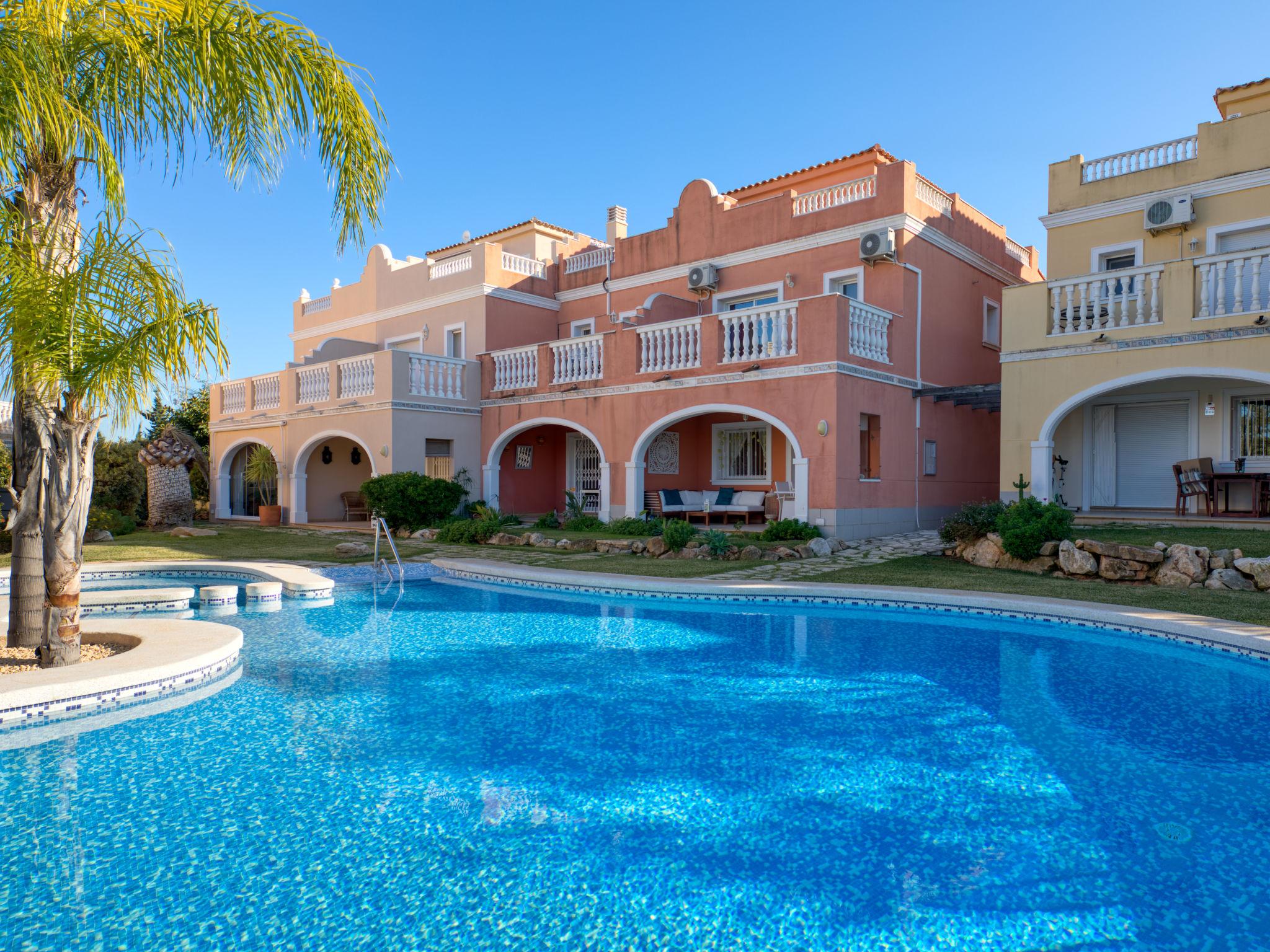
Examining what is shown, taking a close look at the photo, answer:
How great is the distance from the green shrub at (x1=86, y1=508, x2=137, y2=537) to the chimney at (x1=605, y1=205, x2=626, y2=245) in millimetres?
14317

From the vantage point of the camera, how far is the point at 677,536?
13.1 meters

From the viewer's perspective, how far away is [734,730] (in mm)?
5273

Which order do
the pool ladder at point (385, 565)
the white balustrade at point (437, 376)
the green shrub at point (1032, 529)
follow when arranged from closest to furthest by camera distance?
the green shrub at point (1032, 529) → the pool ladder at point (385, 565) → the white balustrade at point (437, 376)

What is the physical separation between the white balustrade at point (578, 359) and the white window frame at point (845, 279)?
16.6ft

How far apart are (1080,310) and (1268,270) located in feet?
8.01

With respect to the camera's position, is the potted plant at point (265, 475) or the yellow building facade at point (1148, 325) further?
the potted plant at point (265, 475)

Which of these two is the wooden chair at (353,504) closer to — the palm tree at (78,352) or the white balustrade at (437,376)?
the white balustrade at (437,376)

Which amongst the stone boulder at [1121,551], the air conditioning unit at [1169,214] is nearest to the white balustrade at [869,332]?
the air conditioning unit at [1169,214]

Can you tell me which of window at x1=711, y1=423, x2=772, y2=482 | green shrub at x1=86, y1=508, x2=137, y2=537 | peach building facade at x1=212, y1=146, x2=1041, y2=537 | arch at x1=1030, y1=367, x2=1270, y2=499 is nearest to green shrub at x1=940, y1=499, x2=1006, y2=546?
arch at x1=1030, y1=367, x2=1270, y2=499

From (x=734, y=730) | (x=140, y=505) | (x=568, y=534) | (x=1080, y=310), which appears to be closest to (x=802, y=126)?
(x=1080, y=310)

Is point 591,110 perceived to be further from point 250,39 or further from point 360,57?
point 250,39

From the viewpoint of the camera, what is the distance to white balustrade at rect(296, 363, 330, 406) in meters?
20.3

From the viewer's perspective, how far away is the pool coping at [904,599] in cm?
697

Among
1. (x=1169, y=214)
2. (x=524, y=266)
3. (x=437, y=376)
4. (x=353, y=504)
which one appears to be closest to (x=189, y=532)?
(x=353, y=504)
